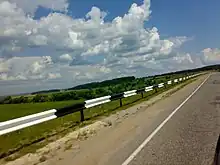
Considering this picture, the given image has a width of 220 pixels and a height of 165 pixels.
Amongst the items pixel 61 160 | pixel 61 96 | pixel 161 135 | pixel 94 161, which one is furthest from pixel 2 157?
pixel 61 96

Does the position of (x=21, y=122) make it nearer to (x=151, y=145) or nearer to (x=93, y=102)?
(x=151, y=145)

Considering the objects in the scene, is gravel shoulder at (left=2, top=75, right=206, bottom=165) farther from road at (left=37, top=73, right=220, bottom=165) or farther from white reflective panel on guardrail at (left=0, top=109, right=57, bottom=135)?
white reflective panel on guardrail at (left=0, top=109, right=57, bottom=135)

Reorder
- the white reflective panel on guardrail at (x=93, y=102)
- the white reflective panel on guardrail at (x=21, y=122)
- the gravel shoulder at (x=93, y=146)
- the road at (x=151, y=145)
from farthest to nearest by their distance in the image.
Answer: the white reflective panel on guardrail at (x=93, y=102), the white reflective panel on guardrail at (x=21, y=122), the gravel shoulder at (x=93, y=146), the road at (x=151, y=145)

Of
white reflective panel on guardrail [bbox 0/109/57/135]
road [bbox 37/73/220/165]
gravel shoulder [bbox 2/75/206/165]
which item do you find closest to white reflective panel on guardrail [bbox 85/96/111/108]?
gravel shoulder [bbox 2/75/206/165]

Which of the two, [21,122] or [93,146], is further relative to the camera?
[21,122]

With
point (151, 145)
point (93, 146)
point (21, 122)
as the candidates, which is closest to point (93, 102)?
point (21, 122)

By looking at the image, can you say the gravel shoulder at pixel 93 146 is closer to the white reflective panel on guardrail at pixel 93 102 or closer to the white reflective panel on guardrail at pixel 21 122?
the white reflective panel on guardrail at pixel 21 122

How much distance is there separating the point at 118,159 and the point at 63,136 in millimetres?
4799

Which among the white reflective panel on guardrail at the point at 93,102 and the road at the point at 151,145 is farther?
the white reflective panel on guardrail at the point at 93,102

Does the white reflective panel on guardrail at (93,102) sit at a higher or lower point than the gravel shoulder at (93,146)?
higher

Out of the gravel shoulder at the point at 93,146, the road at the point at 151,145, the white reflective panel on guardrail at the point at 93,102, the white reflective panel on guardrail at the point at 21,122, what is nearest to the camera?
the road at the point at 151,145

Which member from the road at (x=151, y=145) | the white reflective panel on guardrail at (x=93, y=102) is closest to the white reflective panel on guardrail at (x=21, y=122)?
the road at (x=151, y=145)

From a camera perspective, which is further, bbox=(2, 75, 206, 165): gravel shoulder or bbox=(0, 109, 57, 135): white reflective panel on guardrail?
bbox=(0, 109, 57, 135): white reflective panel on guardrail

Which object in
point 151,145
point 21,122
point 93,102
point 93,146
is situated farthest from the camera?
point 93,102
